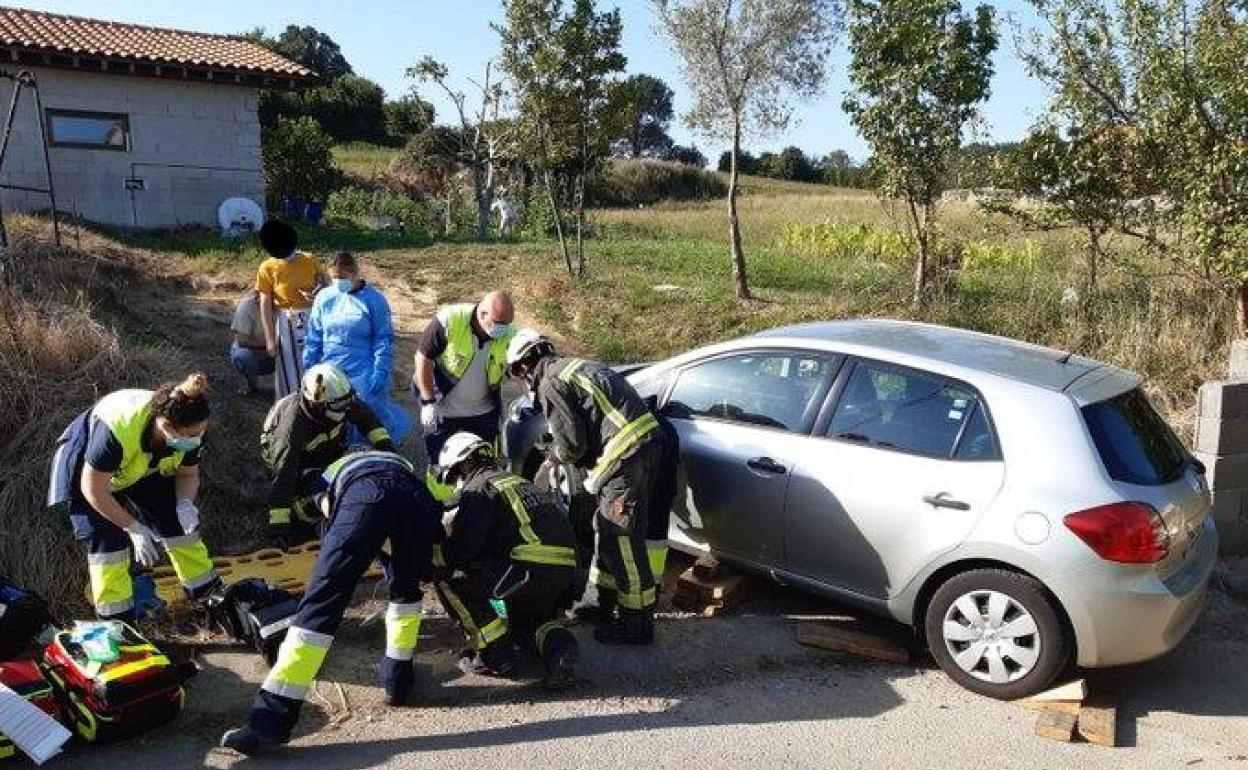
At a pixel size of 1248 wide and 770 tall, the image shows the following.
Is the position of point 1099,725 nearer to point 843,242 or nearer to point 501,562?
point 501,562

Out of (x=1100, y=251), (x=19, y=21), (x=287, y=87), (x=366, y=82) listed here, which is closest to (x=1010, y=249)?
(x=1100, y=251)

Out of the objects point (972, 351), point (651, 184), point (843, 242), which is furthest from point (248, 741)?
point (651, 184)

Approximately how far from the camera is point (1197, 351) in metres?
8.82

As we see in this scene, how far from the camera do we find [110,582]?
4633mm

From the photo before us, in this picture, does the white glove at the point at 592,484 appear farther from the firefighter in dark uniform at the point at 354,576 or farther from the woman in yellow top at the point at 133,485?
the woman in yellow top at the point at 133,485

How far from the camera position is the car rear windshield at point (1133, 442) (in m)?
4.41

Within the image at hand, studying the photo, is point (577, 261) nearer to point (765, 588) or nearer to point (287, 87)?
point (287, 87)

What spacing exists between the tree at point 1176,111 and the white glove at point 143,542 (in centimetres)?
839

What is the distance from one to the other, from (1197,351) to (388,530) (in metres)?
7.64

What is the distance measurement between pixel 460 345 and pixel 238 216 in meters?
13.0

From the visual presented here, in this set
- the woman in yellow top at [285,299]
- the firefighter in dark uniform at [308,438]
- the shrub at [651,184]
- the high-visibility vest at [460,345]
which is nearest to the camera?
the firefighter in dark uniform at [308,438]

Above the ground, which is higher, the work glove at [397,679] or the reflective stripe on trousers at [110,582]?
the reflective stripe on trousers at [110,582]

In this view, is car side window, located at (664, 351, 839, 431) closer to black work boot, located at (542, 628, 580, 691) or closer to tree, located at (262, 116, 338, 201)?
black work boot, located at (542, 628, 580, 691)

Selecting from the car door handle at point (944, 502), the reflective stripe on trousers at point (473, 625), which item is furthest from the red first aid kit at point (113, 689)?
the car door handle at point (944, 502)
